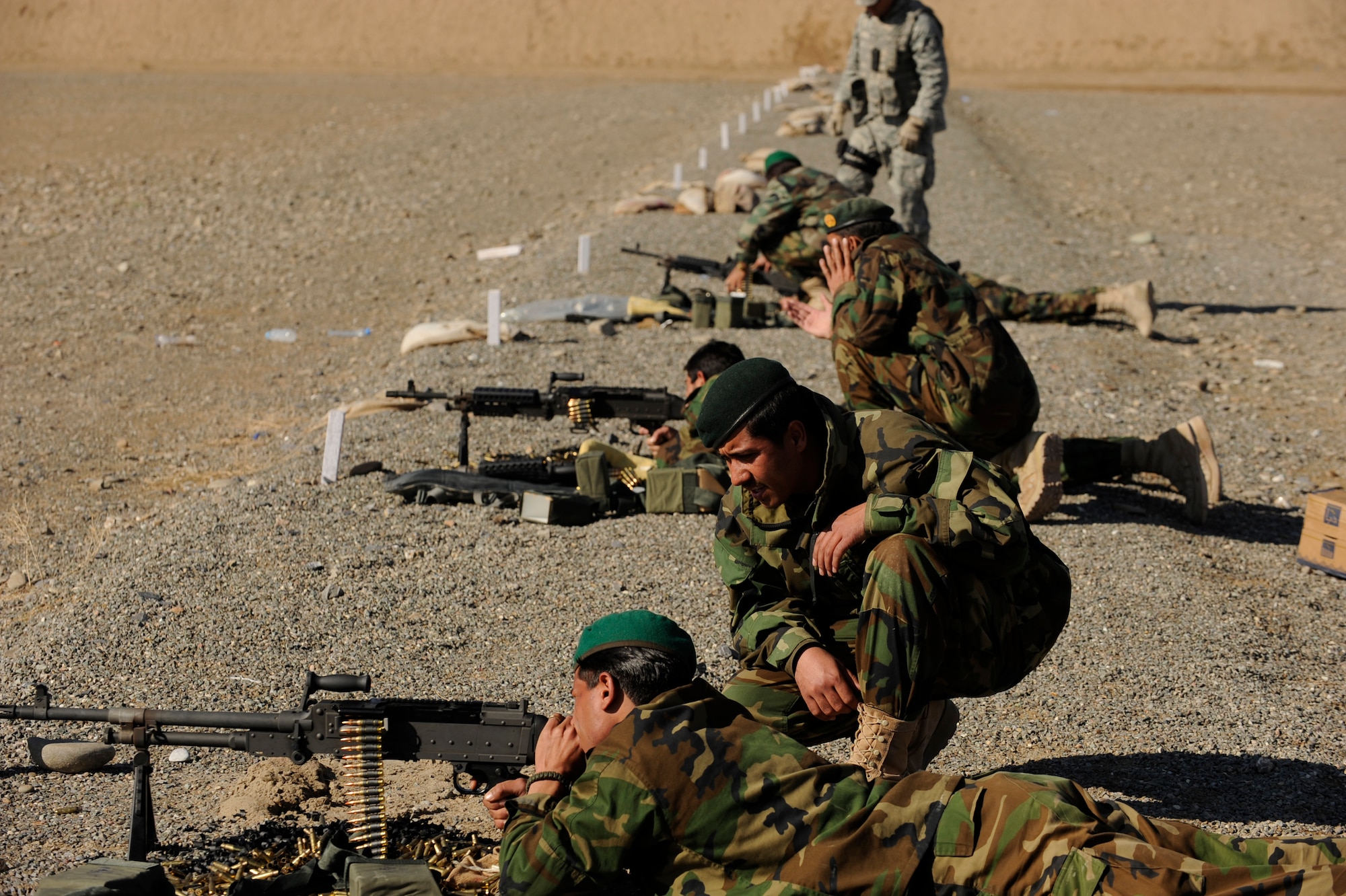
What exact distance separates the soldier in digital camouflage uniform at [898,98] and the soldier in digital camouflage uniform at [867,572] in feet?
22.2

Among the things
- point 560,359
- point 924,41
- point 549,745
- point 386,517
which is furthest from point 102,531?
point 924,41

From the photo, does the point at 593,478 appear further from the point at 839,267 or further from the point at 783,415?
the point at 783,415

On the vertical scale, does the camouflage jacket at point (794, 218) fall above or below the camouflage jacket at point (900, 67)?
below

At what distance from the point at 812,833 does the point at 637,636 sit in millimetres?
641

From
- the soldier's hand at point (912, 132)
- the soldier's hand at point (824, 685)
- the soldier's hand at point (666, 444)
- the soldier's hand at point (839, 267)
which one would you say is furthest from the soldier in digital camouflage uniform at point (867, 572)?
the soldier's hand at point (912, 132)

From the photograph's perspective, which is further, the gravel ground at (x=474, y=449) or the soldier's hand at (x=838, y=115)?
the soldier's hand at (x=838, y=115)

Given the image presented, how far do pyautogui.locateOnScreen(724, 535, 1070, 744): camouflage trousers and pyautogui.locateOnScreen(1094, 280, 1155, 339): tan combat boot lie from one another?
259 inches

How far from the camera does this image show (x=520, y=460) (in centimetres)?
730

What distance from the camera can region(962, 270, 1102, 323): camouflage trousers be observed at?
10266mm

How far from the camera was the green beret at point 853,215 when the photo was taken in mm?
6527

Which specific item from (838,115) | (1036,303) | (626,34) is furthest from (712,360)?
(626,34)

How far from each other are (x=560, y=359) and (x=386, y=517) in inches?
119

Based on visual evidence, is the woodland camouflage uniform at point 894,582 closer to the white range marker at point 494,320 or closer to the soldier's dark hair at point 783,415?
the soldier's dark hair at point 783,415

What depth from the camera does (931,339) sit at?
6223mm
